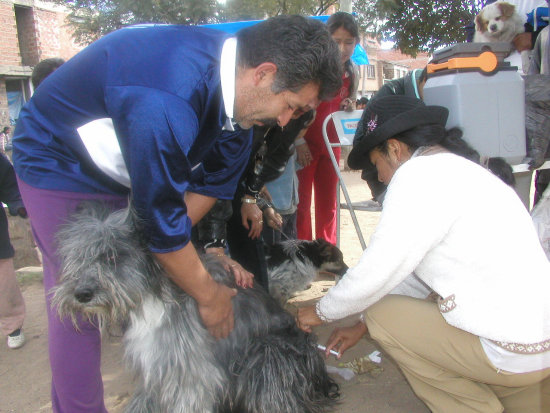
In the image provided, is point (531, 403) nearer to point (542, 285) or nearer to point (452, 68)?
point (542, 285)

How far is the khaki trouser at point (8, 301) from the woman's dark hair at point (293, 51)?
281 cm

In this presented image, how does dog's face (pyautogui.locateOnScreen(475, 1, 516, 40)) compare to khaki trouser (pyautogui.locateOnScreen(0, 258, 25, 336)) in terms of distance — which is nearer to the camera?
A: khaki trouser (pyautogui.locateOnScreen(0, 258, 25, 336))

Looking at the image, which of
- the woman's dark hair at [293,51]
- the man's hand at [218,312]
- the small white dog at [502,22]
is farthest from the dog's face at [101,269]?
the small white dog at [502,22]

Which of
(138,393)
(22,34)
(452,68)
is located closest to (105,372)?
(138,393)

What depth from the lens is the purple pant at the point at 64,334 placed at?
71.2 inches

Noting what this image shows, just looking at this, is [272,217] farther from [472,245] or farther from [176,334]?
[472,245]

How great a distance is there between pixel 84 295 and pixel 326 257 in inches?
105

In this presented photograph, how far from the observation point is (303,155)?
167 inches

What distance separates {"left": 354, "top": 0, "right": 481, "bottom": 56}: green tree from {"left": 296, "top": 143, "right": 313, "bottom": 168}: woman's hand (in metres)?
5.73

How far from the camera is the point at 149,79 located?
4.61 ft

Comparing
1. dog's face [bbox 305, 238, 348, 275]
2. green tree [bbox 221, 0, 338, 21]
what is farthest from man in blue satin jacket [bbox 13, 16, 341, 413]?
green tree [bbox 221, 0, 338, 21]

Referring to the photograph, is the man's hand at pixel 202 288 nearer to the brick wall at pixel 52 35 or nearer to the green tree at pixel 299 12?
the green tree at pixel 299 12

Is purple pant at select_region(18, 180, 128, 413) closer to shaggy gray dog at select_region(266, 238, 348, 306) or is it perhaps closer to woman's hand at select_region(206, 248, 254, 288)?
woman's hand at select_region(206, 248, 254, 288)

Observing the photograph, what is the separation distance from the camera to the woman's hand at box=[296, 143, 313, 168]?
421cm
